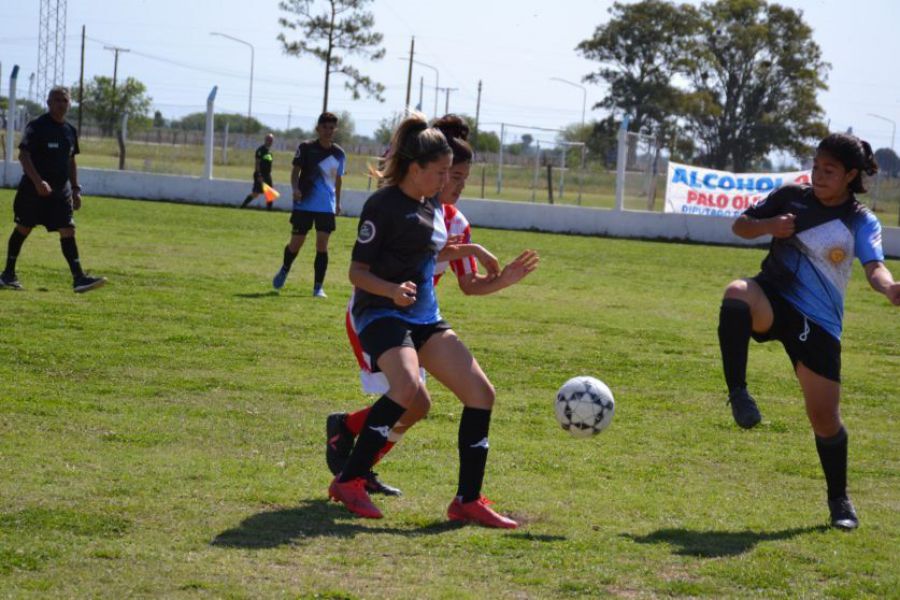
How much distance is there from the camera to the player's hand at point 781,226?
5.46 metres

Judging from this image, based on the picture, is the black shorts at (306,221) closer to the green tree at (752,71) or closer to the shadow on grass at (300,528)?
the shadow on grass at (300,528)

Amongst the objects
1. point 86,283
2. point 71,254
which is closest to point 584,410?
point 86,283

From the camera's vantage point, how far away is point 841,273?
18.4 ft

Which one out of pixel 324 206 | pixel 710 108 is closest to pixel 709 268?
pixel 324 206

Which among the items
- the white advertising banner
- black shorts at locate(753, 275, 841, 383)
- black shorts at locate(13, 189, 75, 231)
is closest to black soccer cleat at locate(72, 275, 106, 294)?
black shorts at locate(13, 189, 75, 231)

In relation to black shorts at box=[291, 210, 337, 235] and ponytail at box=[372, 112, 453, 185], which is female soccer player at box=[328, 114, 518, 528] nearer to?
ponytail at box=[372, 112, 453, 185]

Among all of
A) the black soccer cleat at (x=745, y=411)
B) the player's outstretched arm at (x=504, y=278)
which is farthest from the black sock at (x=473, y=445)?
the black soccer cleat at (x=745, y=411)

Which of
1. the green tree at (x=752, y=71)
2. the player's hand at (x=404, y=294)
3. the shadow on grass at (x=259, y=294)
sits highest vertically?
the green tree at (x=752, y=71)

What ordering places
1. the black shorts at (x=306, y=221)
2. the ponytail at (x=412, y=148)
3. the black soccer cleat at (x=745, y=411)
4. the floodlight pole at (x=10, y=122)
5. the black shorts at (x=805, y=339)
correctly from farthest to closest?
the floodlight pole at (x=10, y=122), the black shorts at (x=306, y=221), the black shorts at (x=805, y=339), the ponytail at (x=412, y=148), the black soccer cleat at (x=745, y=411)

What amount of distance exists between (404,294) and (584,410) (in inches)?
56.5

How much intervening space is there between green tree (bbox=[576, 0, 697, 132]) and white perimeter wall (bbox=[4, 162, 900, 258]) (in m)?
26.2

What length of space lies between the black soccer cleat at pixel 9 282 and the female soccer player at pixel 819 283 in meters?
8.78

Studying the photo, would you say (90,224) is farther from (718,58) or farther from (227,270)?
(718,58)

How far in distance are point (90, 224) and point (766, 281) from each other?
1658 centimetres
